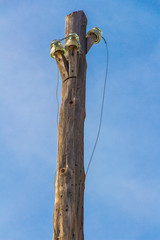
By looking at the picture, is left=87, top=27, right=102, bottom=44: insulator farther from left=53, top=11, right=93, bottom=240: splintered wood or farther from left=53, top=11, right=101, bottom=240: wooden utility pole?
left=53, top=11, right=93, bottom=240: splintered wood

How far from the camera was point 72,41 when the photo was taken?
21.5ft

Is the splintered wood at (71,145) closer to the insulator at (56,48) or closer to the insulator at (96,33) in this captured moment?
the insulator at (56,48)

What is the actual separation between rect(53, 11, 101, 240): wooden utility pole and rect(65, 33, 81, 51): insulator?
0.06 feet

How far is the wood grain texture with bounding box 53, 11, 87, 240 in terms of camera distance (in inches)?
201

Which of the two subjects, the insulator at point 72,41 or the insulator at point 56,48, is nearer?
the insulator at point 72,41

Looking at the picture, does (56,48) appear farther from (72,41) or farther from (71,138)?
(71,138)

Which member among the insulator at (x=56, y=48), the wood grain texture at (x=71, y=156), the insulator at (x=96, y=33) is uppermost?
the insulator at (x=96, y=33)

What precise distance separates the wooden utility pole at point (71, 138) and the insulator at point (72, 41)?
2 centimetres

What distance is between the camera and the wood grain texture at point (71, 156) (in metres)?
5.11

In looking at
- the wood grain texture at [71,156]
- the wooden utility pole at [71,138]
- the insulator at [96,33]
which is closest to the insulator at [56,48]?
the wooden utility pole at [71,138]

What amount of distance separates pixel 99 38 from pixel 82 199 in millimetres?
3337

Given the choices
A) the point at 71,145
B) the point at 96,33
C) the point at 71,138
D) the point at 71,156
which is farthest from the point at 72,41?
the point at 71,156

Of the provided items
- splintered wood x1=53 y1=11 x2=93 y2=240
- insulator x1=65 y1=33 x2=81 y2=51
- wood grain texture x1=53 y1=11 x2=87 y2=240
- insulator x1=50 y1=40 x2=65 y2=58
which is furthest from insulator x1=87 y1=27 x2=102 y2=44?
insulator x1=50 y1=40 x2=65 y2=58

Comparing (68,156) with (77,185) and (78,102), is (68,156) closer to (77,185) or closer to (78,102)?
(77,185)
